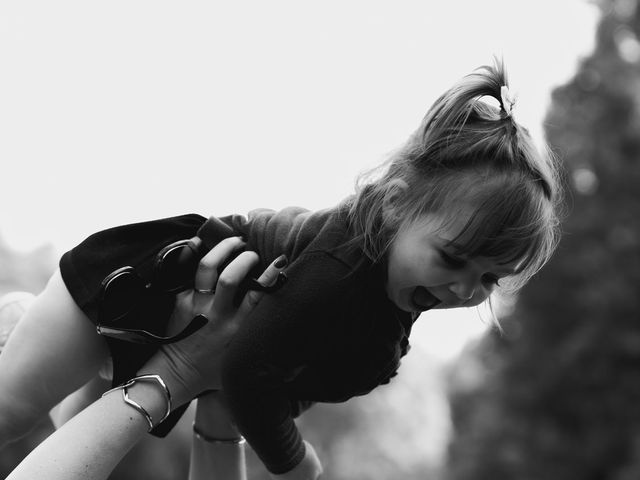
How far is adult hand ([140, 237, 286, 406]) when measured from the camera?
1.82 metres

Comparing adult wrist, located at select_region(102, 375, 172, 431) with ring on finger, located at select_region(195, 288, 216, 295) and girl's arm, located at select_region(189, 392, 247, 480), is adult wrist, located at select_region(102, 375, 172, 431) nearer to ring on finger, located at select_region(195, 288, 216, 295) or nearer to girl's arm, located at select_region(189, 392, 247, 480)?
ring on finger, located at select_region(195, 288, 216, 295)

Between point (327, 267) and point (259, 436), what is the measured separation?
1.35 ft

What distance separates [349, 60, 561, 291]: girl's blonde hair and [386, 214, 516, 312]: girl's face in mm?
20

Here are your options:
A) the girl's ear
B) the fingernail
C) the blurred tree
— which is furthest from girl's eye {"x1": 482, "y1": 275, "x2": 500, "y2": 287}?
the blurred tree

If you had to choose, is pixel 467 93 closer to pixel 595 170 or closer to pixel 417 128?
pixel 417 128

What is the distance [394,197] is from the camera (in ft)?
6.27

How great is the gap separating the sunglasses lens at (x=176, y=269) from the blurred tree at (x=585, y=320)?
34.6ft

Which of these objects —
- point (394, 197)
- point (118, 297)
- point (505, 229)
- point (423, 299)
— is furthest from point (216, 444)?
point (505, 229)

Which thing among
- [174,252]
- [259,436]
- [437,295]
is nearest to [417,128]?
[437,295]

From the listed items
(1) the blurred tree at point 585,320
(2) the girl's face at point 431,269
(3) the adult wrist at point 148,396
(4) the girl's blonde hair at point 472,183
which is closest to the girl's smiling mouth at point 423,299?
(2) the girl's face at point 431,269

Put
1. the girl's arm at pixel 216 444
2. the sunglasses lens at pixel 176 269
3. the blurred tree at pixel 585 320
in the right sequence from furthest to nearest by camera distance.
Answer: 1. the blurred tree at pixel 585 320
2. the girl's arm at pixel 216 444
3. the sunglasses lens at pixel 176 269

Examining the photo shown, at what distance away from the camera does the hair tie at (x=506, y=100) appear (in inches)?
77.3

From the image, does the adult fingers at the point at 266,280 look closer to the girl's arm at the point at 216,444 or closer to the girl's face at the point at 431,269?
the girl's face at the point at 431,269

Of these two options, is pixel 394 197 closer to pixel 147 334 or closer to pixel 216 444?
pixel 147 334
